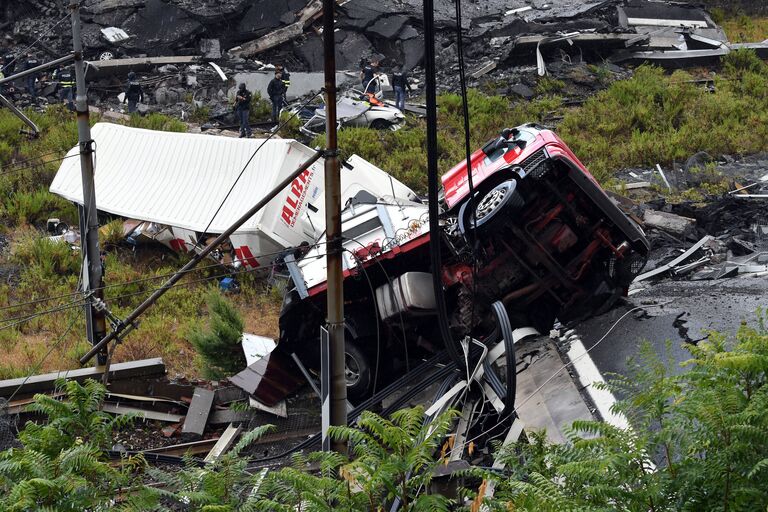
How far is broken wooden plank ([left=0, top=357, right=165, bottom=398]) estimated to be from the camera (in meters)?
11.6

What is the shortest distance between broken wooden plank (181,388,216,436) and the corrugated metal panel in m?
3.57

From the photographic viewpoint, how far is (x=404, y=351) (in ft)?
35.6

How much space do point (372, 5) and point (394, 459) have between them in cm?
2285

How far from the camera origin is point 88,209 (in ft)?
36.0

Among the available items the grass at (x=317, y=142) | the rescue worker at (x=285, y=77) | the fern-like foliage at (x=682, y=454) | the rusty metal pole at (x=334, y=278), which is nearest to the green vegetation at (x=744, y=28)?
the grass at (x=317, y=142)

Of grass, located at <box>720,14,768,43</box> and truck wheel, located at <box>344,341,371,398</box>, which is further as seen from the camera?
grass, located at <box>720,14,768,43</box>

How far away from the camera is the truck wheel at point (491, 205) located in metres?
9.45

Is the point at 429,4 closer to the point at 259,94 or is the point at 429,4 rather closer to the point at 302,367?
the point at 302,367

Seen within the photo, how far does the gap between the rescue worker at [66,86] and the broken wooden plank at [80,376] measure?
11.5 metres

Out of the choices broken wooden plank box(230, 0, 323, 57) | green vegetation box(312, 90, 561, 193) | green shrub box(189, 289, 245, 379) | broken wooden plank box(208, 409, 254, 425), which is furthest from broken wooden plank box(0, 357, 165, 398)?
broken wooden plank box(230, 0, 323, 57)

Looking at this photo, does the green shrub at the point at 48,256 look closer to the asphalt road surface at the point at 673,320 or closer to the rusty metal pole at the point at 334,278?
the rusty metal pole at the point at 334,278

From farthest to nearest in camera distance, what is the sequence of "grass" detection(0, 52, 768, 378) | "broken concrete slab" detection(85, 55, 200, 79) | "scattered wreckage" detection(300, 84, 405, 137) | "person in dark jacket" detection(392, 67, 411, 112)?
1. "broken concrete slab" detection(85, 55, 200, 79)
2. "person in dark jacket" detection(392, 67, 411, 112)
3. "scattered wreckage" detection(300, 84, 405, 137)
4. "grass" detection(0, 52, 768, 378)

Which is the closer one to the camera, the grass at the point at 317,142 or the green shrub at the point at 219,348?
the green shrub at the point at 219,348

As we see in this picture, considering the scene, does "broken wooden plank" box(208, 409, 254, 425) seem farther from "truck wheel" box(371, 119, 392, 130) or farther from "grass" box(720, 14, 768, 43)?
"grass" box(720, 14, 768, 43)
